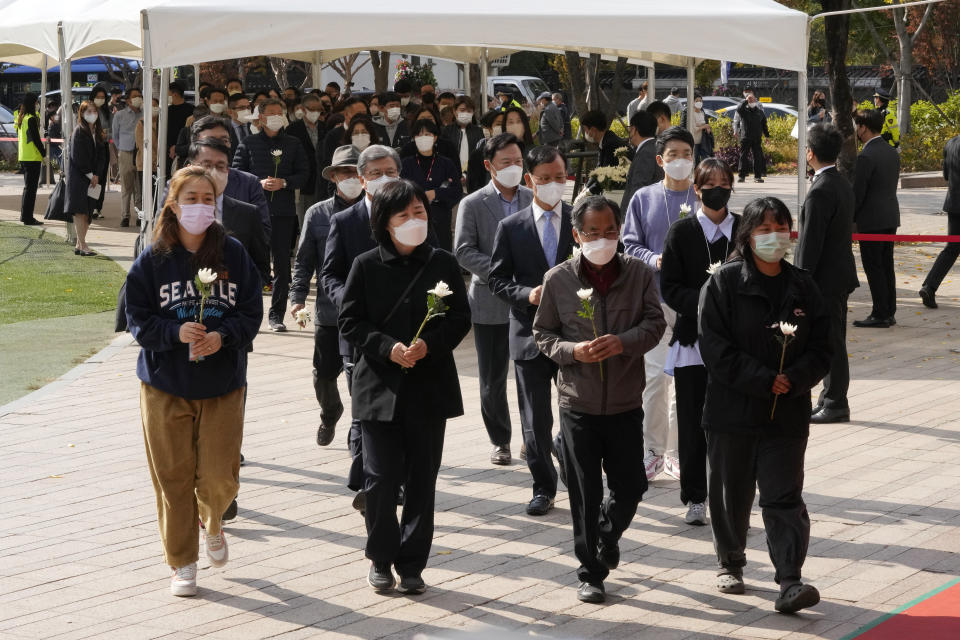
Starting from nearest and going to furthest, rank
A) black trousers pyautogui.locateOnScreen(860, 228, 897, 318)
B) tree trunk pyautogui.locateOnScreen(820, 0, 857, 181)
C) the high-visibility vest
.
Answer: black trousers pyautogui.locateOnScreen(860, 228, 897, 318) < tree trunk pyautogui.locateOnScreen(820, 0, 857, 181) < the high-visibility vest

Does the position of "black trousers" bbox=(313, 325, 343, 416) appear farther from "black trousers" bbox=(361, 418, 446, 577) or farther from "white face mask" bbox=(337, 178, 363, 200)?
"black trousers" bbox=(361, 418, 446, 577)

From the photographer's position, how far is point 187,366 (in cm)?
582

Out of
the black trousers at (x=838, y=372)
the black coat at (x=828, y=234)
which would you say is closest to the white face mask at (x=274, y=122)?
the black coat at (x=828, y=234)

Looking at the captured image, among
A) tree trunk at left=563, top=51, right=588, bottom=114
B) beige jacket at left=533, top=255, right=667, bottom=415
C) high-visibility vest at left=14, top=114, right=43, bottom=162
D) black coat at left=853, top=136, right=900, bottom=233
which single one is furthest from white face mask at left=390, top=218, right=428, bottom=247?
high-visibility vest at left=14, top=114, right=43, bottom=162

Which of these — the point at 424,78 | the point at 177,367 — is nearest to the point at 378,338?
the point at 177,367

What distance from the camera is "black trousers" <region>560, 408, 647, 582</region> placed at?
228 inches

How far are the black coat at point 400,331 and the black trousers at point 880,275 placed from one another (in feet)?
26.2

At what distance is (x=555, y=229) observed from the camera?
7.32 metres

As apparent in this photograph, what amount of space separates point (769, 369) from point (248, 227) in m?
3.12

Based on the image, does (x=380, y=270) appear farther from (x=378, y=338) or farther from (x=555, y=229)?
(x=555, y=229)

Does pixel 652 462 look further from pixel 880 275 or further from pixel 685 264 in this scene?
pixel 880 275

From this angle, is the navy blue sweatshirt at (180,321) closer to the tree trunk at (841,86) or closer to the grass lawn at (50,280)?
the grass lawn at (50,280)

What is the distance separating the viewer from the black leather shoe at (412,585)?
232 inches

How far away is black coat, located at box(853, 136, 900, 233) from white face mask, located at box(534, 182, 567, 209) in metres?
6.87
